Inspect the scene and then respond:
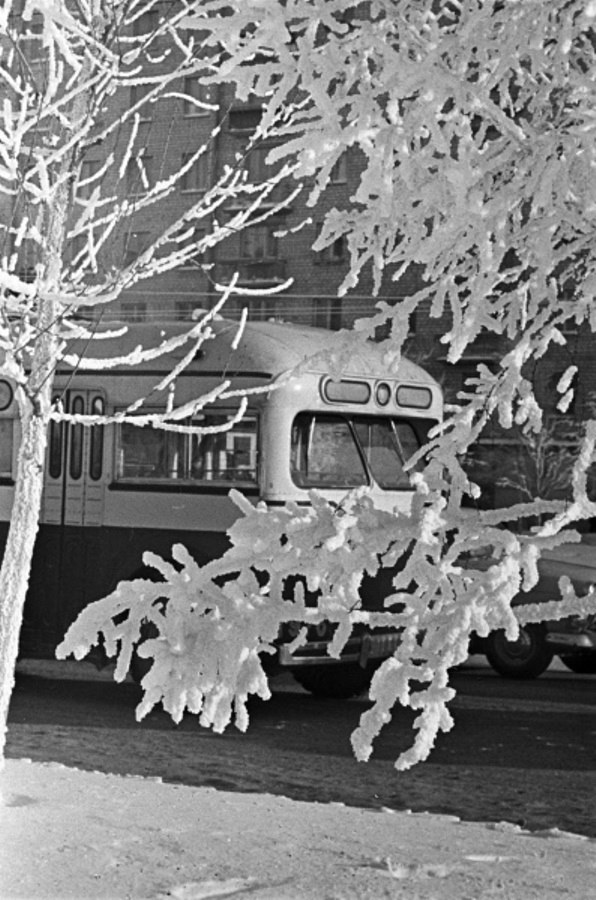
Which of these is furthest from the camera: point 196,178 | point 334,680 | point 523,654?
point 196,178

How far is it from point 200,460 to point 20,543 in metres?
6.41

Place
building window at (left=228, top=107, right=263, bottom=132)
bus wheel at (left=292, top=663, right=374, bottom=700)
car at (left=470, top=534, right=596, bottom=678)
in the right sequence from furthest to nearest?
building window at (left=228, top=107, right=263, bottom=132), car at (left=470, top=534, right=596, bottom=678), bus wheel at (left=292, top=663, right=374, bottom=700)

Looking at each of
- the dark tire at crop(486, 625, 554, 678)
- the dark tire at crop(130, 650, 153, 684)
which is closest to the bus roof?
the dark tire at crop(130, 650, 153, 684)

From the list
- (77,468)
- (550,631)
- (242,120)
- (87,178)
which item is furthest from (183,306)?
(87,178)

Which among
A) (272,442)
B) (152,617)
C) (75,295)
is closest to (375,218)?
(152,617)

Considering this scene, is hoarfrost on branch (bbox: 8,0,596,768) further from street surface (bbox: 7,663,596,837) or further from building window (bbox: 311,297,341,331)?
building window (bbox: 311,297,341,331)

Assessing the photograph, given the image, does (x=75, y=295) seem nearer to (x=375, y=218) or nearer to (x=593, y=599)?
(x=375, y=218)

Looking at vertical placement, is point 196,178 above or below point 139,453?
above

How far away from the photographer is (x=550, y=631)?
49.2ft

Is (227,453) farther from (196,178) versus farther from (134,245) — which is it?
(196,178)

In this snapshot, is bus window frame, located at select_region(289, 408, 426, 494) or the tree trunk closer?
the tree trunk

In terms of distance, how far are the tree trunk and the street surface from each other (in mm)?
2748

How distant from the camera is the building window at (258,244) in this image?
51500 millimetres

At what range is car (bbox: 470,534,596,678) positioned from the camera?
14.5 metres
